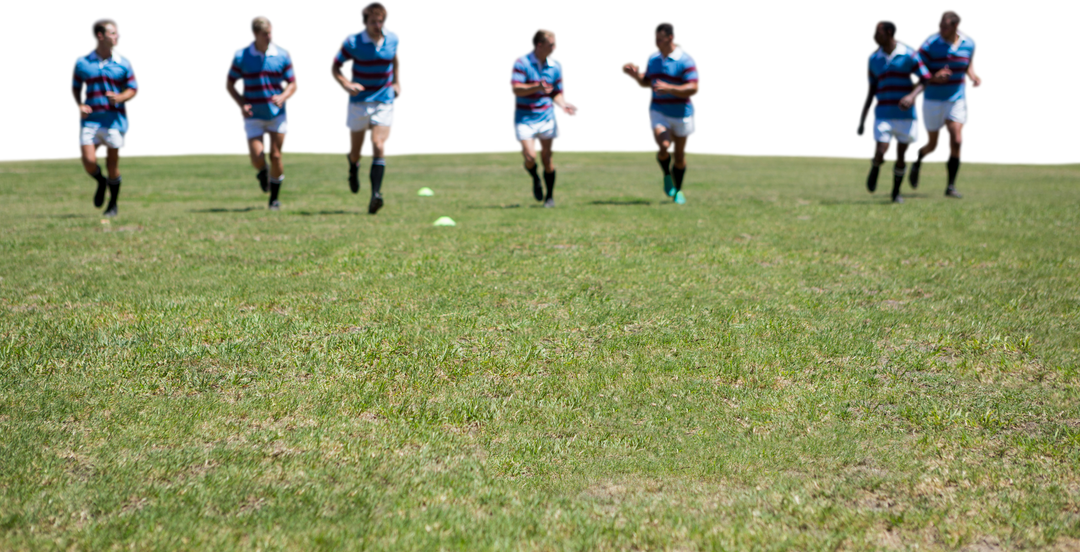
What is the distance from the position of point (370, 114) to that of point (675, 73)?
3.32 m

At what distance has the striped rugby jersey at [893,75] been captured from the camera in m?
9.44

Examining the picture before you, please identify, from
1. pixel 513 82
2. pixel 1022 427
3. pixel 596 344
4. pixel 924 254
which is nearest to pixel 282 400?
pixel 596 344

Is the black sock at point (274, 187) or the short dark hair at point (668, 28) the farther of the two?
the short dark hair at point (668, 28)

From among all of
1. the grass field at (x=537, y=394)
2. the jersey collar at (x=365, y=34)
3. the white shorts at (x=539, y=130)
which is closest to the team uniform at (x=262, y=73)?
the jersey collar at (x=365, y=34)

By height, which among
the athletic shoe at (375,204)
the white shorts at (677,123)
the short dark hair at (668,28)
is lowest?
the athletic shoe at (375,204)

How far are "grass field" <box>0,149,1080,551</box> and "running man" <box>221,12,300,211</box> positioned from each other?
272 centimetres

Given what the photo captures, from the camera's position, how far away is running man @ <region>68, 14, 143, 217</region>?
772cm

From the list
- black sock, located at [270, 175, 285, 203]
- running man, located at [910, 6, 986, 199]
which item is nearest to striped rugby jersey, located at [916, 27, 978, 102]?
running man, located at [910, 6, 986, 199]

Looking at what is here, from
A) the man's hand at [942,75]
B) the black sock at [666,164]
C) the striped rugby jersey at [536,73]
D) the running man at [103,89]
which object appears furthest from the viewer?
the black sock at [666,164]

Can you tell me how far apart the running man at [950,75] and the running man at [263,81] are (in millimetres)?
7036

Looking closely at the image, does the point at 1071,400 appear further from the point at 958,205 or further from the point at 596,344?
the point at 958,205

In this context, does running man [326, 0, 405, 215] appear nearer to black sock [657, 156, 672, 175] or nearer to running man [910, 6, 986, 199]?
black sock [657, 156, 672, 175]

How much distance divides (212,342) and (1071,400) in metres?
3.15

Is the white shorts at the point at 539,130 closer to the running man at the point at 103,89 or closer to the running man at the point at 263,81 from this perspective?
the running man at the point at 263,81
